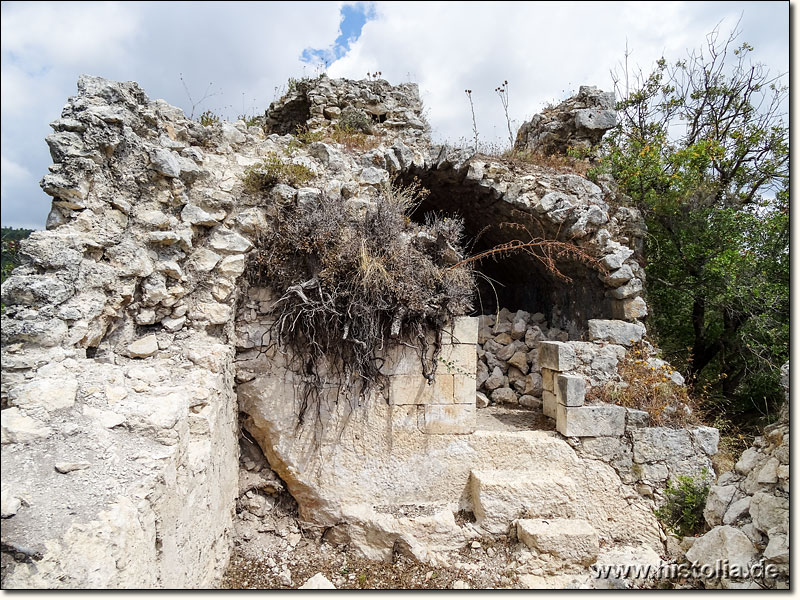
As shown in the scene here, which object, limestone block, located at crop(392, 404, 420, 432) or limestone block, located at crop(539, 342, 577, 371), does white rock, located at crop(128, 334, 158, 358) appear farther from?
limestone block, located at crop(539, 342, 577, 371)

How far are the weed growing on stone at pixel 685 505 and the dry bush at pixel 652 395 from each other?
1.86 ft

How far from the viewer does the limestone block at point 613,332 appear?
16.3ft

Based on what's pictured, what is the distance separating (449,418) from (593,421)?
1.52m

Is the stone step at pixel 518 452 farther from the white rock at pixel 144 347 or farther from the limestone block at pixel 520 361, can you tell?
the white rock at pixel 144 347

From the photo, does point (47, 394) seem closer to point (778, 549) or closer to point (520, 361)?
point (778, 549)

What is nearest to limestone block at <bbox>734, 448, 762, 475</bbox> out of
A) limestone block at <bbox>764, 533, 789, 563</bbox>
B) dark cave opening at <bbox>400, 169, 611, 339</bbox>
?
limestone block at <bbox>764, 533, 789, 563</bbox>

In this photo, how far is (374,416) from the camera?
4.23m

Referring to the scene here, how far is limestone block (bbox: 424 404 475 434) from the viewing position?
4.31 metres

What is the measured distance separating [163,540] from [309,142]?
13.7ft

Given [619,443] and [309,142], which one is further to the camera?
[309,142]

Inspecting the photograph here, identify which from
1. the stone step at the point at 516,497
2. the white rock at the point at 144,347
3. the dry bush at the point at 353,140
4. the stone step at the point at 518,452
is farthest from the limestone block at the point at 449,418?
the dry bush at the point at 353,140

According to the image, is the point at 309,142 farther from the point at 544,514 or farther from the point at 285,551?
the point at 544,514

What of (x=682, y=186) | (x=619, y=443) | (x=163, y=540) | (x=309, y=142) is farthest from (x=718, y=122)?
(x=163, y=540)

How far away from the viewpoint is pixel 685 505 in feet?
14.1
